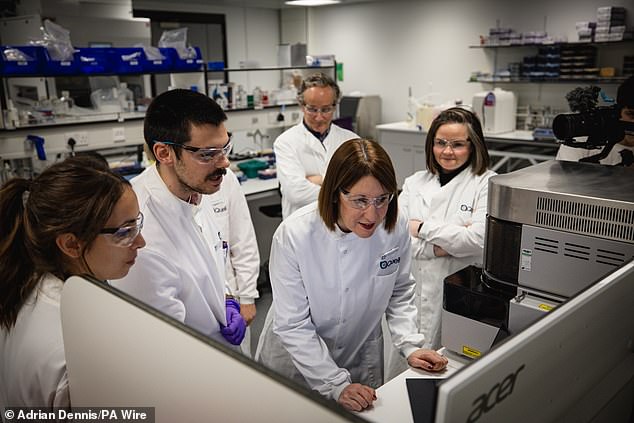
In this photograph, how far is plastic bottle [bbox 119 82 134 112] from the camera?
368 cm

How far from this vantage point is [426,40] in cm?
653

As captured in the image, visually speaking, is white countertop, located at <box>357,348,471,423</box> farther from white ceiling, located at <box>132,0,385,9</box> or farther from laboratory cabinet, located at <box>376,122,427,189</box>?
white ceiling, located at <box>132,0,385,9</box>

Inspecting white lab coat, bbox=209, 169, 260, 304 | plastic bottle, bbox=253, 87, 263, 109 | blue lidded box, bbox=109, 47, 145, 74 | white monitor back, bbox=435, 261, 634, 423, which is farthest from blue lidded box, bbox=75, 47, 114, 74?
white monitor back, bbox=435, 261, 634, 423

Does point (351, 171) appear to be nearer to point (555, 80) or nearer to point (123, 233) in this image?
point (123, 233)

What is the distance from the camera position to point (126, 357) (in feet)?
2.36

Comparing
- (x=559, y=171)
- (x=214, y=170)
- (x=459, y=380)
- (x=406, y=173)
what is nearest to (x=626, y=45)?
(x=406, y=173)

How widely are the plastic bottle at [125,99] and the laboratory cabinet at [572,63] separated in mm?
3884

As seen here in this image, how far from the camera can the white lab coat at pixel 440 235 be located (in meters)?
2.00

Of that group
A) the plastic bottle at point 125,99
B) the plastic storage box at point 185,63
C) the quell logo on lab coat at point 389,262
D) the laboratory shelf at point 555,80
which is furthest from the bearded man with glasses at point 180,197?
the laboratory shelf at point 555,80

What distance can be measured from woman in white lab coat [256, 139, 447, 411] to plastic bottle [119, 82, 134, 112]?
2.64 meters

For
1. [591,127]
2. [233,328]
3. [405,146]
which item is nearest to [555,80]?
[405,146]

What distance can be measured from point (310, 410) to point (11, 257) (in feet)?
2.42

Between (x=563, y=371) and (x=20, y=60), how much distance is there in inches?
128

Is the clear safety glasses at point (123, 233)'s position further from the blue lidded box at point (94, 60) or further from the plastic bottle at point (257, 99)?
the plastic bottle at point (257, 99)
